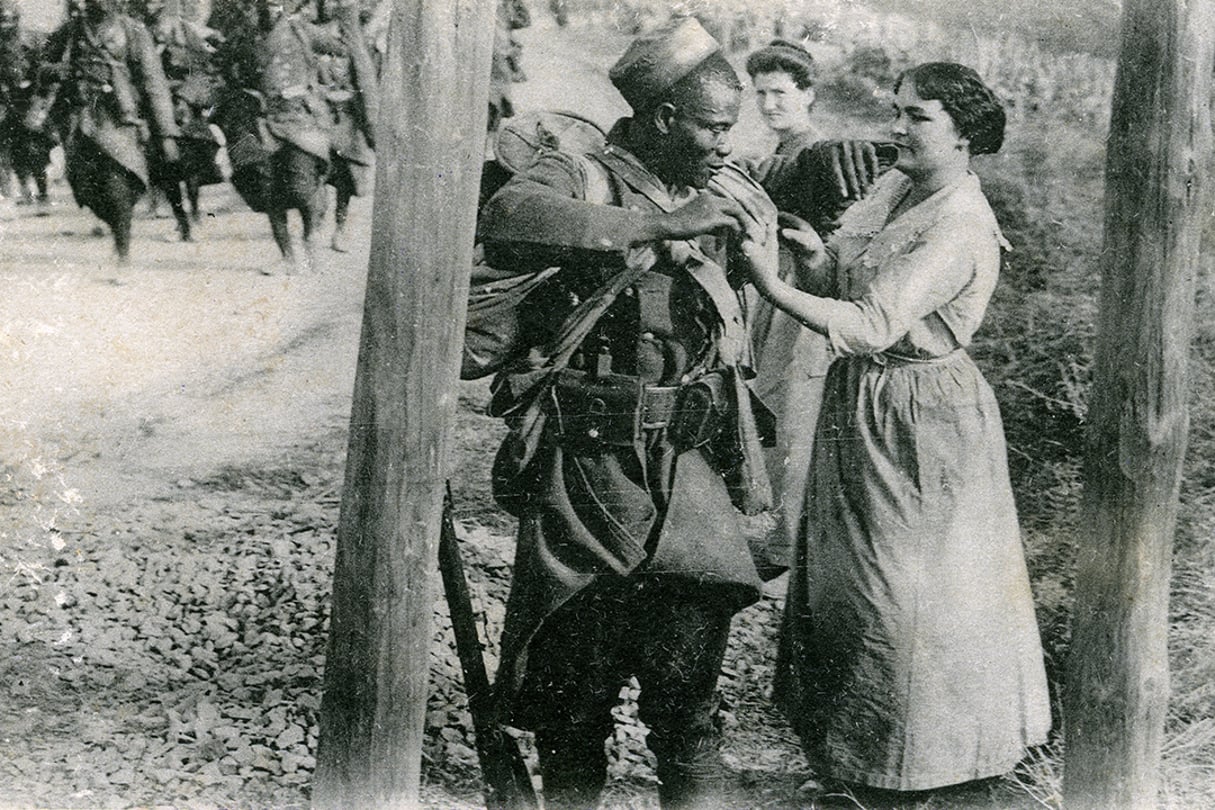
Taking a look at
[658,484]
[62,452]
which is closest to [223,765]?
[62,452]

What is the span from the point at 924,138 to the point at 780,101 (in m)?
0.50

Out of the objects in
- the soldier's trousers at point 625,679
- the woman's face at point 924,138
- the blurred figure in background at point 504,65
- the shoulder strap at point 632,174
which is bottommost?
the soldier's trousers at point 625,679

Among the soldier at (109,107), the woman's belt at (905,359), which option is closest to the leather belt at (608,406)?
the woman's belt at (905,359)

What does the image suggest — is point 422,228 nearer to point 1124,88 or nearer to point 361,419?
point 361,419

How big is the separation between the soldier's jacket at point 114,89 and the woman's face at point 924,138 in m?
2.39

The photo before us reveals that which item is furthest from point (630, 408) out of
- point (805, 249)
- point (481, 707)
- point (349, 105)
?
point (349, 105)

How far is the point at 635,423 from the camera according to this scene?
4438mm

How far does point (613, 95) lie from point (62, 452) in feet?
7.02

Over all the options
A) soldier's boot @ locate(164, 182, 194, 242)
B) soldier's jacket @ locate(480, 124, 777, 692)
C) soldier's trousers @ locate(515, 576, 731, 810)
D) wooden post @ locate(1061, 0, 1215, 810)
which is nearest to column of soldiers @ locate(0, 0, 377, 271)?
soldier's boot @ locate(164, 182, 194, 242)

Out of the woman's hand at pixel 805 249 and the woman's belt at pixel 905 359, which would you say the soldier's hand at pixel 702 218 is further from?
the woman's belt at pixel 905 359

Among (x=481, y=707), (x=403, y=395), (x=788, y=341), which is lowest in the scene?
(x=481, y=707)

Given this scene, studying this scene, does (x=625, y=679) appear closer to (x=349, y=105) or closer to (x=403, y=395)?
(x=403, y=395)

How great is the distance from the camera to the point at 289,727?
4500 mm

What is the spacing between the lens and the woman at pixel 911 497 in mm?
4637
